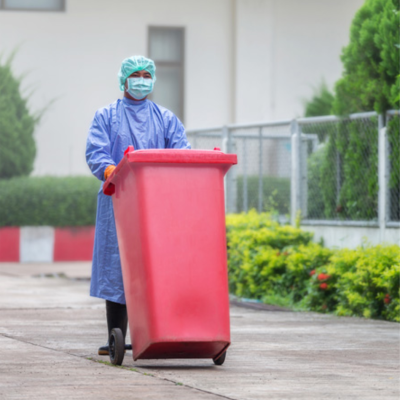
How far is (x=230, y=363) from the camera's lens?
538 cm

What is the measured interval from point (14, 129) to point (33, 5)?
9.29 ft

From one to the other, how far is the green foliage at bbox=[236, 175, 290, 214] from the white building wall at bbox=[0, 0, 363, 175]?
7.30 m

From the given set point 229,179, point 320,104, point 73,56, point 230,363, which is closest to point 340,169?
point 229,179

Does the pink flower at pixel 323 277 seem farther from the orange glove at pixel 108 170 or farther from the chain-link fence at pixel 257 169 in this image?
the orange glove at pixel 108 170

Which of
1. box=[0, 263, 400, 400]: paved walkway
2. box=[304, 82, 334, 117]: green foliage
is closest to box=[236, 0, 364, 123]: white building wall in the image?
box=[304, 82, 334, 117]: green foliage

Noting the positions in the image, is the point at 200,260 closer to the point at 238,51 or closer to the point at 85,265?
the point at 85,265

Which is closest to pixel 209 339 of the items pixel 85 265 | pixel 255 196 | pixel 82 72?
pixel 255 196

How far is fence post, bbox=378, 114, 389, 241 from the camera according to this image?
841 cm

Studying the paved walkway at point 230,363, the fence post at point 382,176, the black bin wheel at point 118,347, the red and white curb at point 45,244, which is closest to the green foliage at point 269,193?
the fence post at point 382,176

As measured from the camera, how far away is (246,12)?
60.1 feet

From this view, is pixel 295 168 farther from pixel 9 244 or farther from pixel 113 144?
pixel 9 244

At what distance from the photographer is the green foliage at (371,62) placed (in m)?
8.19

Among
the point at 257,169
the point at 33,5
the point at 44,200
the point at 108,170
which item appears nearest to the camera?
the point at 108,170

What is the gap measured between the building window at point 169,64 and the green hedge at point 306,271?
861cm
